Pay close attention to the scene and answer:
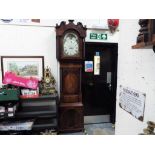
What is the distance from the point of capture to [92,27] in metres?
2.84

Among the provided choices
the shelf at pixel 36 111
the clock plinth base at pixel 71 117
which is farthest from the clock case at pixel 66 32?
the shelf at pixel 36 111

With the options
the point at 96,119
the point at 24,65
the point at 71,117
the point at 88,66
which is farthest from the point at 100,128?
the point at 24,65

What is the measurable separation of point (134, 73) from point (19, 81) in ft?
6.29

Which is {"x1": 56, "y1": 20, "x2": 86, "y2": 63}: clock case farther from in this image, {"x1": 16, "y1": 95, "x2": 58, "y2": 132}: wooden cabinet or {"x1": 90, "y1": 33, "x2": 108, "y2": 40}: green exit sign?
{"x1": 16, "y1": 95, "x2": 58, "y2": 132}: wooden cabinet

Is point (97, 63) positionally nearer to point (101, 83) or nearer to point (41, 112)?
point (101, 83)

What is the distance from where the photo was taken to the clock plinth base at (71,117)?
2.62 metres

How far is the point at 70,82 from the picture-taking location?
Result: 2.66m

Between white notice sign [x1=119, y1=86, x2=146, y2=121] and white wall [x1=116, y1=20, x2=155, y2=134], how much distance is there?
27 mm

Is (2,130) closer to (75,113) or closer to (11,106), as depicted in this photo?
(11,106)

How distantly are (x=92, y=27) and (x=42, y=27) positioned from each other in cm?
85

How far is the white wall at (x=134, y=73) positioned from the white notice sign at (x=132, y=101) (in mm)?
27

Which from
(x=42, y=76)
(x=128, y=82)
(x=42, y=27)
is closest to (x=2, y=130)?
(x=42, y=76)

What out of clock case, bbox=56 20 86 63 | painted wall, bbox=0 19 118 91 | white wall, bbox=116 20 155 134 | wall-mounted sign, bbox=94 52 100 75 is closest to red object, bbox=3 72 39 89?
painted wall, bbox=0 19 118 91

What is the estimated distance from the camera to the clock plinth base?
2621 millimetres
